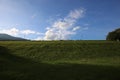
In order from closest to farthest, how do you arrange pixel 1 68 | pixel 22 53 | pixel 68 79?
1. pixel 68 79
2. pixel 1 68
3. pixel 22 53

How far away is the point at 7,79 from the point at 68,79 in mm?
8074

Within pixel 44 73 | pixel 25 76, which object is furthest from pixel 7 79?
pixel 44 73

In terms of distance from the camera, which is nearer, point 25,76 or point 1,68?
point 25,76

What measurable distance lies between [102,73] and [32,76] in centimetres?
1013

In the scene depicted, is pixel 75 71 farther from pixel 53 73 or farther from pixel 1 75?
pixel 1 75

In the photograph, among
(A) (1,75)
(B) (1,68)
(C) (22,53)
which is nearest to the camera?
(A) (1,75)

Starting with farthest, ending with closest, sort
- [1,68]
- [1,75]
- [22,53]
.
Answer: [22,53], [1,68], [1,75]

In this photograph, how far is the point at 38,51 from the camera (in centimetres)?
5303

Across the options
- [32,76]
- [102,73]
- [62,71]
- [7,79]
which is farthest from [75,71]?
[7,79]

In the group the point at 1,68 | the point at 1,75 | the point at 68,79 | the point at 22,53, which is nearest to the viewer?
the point at 68,79

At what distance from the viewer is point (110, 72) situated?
1164 inches

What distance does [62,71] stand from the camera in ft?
98.8

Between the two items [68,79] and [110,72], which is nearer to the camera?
[68,79]

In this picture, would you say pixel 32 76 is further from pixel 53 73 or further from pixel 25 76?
pixel 53 73
